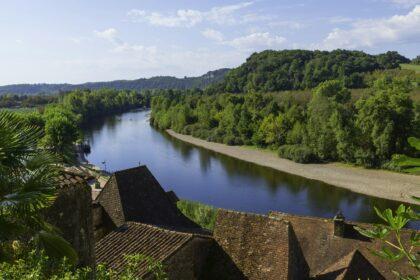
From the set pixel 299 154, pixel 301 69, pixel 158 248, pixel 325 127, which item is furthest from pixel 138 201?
pixel 301 69

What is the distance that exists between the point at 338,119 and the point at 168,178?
25.3m

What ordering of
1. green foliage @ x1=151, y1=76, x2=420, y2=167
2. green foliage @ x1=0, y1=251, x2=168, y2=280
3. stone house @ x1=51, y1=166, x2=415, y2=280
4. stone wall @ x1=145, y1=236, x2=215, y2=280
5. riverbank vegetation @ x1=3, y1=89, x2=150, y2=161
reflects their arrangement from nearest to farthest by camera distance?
green foliage @ x1=0, y1=251, x2=168, y2=280 < stone wall @ x1=145, y1=236, x2=215, y2=280 < stone house @ x1=51, y1=166, x2=415, y2=280 < green foliage @ x1=151, y1=76, x2=420, y2=167 < riverbank vegetation @ x1=3, y1=89, x2=150, y2=161

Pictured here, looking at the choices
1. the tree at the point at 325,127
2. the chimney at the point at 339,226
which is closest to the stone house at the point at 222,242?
the chimney at the point at 339,226

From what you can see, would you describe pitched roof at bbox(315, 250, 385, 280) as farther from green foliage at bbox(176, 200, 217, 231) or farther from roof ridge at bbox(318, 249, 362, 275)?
green foliage at bbox(176, 200, 217, 231)

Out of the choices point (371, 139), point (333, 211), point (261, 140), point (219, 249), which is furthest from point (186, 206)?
point (261, 140)

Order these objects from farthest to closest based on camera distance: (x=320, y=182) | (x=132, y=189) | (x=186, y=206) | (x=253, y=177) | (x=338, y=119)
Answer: (x=338, y=119) → (x=253, y=177) → (x=320, y=182) → (x=186, y=206) → (x=132, y=189)

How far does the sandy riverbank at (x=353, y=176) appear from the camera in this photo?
4659 centimetres

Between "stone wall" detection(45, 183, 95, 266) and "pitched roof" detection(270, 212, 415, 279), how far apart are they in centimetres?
1069

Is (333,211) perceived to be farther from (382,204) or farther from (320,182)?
(320,182)

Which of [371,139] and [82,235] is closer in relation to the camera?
[82,235]

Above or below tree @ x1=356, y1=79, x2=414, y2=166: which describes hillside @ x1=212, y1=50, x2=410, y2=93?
above

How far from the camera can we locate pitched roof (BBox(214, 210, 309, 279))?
14.0 meters

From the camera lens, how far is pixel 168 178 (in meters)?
56.6

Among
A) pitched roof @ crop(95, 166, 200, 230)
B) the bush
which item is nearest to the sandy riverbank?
the bush
